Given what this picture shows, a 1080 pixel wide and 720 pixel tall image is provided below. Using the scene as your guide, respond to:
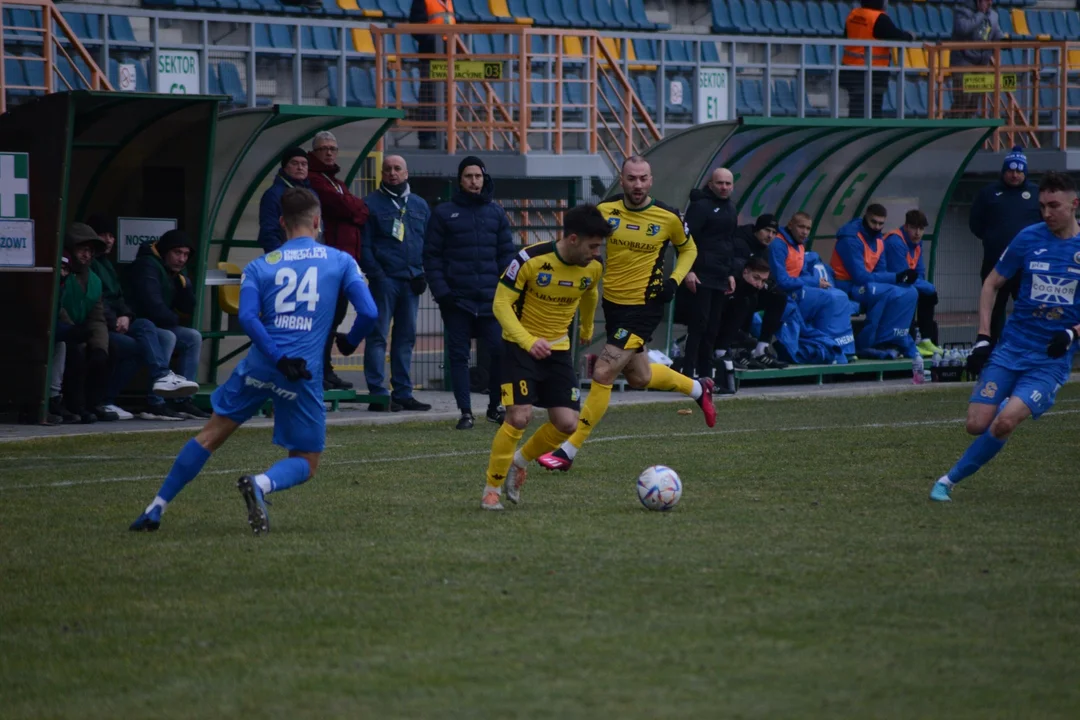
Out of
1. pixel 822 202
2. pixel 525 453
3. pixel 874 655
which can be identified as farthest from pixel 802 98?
pixel 874 655

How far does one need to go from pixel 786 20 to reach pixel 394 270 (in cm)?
1426

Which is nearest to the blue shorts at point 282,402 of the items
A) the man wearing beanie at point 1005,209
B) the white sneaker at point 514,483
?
the white sneaker at point 514,483

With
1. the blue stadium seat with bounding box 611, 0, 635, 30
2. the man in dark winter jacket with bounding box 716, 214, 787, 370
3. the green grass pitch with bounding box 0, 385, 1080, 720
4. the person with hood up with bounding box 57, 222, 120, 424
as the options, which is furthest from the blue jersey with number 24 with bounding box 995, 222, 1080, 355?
the blue stadium seat with bounding box 611, 0, 635, 30

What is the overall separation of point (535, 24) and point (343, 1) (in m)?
3.07

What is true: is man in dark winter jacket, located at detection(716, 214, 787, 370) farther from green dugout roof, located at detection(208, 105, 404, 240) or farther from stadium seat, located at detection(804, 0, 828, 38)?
stadium seat, located at detection(804, 0, 828, 38)

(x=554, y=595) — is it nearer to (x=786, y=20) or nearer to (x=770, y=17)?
(x=770, y=17)

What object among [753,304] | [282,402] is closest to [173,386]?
[282,402]

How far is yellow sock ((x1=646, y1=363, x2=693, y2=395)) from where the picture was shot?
11.1m

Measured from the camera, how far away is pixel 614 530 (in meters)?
7.70

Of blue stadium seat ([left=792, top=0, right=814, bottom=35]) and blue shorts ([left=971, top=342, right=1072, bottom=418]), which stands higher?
blue stadium seat ([left=792, top=0, right=814, bottom=35])

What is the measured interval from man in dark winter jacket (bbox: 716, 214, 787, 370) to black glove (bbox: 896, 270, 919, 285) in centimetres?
164

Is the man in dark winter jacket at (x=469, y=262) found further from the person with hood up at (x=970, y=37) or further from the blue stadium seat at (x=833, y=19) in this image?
the blue stadium seat at (x=833, y=19)

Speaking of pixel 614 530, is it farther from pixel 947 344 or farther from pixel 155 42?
pixel 947 344

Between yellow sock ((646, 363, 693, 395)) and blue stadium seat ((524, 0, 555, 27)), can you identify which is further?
blue stadium seat ((524, 0, 555, 27))
